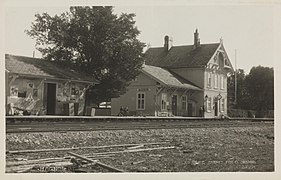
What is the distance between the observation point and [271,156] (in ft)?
15.6

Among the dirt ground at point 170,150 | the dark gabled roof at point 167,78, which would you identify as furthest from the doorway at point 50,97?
the dark gabled roof at point 167,78

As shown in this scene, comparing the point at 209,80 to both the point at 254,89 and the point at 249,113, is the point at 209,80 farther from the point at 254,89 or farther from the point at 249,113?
the point at 254,89

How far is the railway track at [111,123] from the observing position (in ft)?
16.6

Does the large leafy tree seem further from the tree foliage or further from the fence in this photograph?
the fence

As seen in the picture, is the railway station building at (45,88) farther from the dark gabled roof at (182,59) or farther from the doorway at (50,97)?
the dark gabled roof at (182,59)

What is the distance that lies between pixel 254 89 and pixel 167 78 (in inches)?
107

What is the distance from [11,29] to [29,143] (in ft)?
4.07

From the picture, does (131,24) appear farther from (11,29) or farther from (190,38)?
(11,29)

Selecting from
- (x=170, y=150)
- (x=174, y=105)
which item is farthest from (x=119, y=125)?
(x=174, y=105)

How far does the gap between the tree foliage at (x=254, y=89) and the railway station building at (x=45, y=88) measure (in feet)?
6.72

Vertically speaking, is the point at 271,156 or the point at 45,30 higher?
the point at 45,30

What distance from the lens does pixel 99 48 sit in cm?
636

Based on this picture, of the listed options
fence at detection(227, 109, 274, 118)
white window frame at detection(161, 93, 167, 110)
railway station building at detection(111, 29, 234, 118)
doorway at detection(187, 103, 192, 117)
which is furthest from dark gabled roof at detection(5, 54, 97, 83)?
fence at detection(227, 109, 274, 118)

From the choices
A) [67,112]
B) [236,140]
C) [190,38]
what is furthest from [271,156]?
[67,112]
